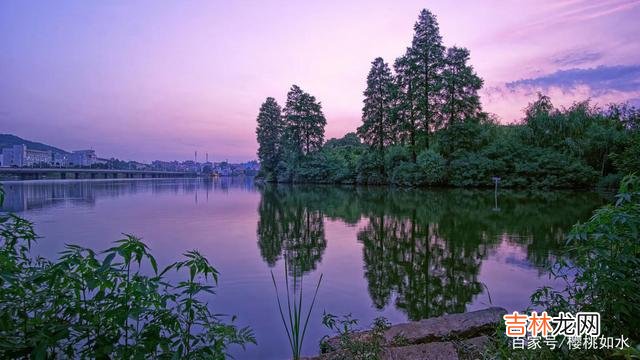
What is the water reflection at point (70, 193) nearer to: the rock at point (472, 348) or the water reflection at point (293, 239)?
the water reflection at point (293, 239)

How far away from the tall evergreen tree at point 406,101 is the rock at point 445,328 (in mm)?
32650

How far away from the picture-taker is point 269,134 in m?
55.2

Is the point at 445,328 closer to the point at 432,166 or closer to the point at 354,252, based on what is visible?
the point at 354,252

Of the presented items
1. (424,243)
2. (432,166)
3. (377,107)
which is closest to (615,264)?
(424,243)

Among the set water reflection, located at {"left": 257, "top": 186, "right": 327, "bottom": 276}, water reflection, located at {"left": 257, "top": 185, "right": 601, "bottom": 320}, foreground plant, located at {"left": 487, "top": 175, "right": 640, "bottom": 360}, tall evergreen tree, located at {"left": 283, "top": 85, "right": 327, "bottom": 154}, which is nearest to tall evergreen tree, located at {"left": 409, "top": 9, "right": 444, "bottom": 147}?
tall evergreen tree, located at {"left": 283, "top": 85, "right": 327, "bottom": 154}

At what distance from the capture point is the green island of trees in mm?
28344

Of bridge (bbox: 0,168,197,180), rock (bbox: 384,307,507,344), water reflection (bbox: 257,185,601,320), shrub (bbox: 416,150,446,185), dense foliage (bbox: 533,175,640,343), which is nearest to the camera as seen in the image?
dense foliage (bbox: 533,175,640,343)

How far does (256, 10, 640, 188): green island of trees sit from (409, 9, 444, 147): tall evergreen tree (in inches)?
3.7

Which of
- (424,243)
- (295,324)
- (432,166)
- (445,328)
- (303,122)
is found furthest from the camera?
(303,122)

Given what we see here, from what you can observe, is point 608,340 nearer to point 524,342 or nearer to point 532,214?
point 524,342

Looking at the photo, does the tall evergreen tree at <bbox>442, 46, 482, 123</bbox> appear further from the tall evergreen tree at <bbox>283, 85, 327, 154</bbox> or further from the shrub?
the tall evergreen tree at <bbox>283, 85, 327, 154</bbox>

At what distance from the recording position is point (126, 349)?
1.82 metres

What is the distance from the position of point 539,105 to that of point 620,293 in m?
40.7

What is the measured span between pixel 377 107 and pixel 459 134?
10429mm
